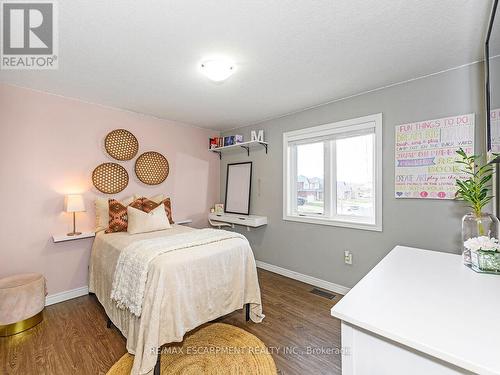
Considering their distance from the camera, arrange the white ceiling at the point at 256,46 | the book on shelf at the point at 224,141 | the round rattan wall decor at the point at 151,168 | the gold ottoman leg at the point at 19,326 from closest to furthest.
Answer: the white ceiling at the point at 256,46 → the gold ottoman leg at the point at 19,326 → the round rattan wall decor at the point at 151,168 → the book on shelf at the point at 224,141

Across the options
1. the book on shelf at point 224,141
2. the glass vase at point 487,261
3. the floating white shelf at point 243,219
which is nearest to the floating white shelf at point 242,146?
the book on shelf at point 224,141

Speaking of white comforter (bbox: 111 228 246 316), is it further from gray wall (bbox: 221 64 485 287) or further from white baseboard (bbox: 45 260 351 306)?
gray wall (bbox: 221 64 485 287)

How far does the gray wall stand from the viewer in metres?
2.11

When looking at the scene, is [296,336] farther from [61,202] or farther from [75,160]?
[75,160]

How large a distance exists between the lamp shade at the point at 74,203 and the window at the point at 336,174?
247cm

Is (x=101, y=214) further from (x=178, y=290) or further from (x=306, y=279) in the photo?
(x=306, y=279)

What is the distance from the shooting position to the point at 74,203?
2.59 metres

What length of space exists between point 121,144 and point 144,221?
1153 millimetres

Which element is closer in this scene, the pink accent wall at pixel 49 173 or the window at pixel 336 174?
the pink accent wall at pixel 49 173

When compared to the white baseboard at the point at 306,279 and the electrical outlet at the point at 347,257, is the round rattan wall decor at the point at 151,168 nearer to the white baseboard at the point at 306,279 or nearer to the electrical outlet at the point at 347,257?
the white baseboard at the point at 306,279

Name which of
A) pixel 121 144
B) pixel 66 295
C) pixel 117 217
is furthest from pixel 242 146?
pixel 66 295

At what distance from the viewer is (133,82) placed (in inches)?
93.4

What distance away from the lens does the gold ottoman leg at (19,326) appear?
2055 mm

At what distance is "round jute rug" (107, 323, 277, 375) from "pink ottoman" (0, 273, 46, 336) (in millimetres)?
1111
